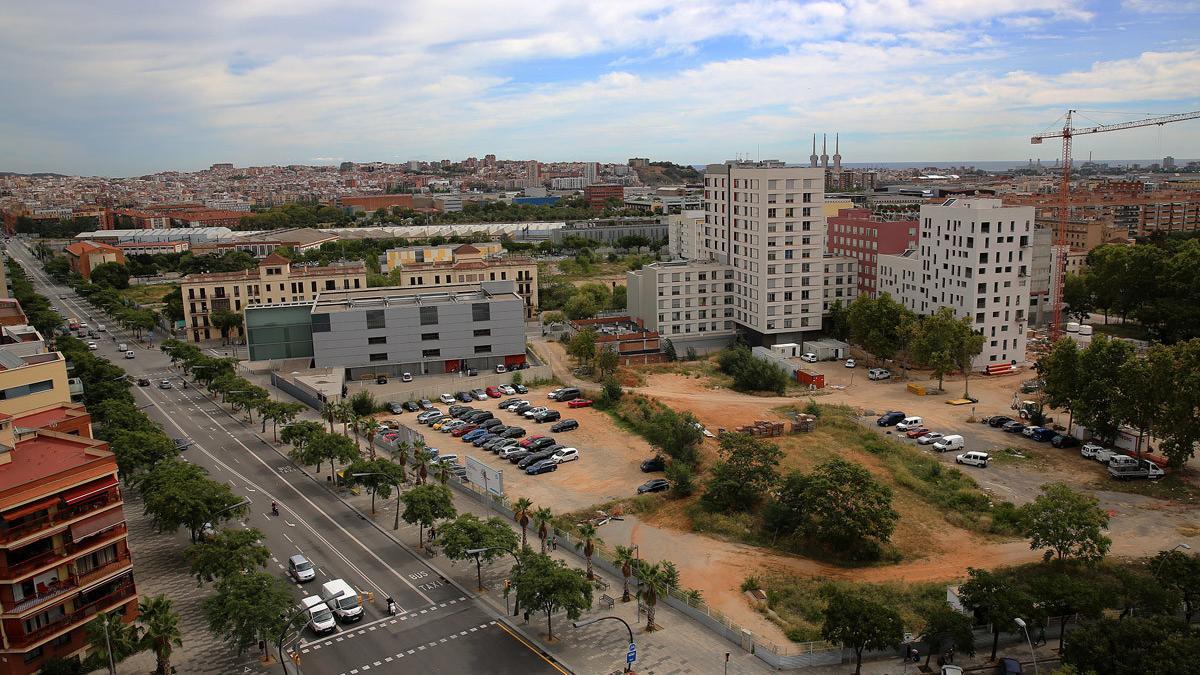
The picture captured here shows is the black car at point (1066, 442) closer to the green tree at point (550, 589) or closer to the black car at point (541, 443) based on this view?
the black car at point (541, 443)

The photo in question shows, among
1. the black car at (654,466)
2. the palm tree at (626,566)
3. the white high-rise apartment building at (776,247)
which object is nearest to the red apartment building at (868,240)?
the white high-rise apartment building at (776,247)

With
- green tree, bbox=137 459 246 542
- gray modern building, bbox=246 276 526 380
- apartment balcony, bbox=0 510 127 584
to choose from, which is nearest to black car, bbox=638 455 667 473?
green tree, bbox=137 459 246 542

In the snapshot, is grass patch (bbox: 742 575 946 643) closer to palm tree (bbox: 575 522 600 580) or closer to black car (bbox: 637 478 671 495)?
palm tree (bbox: 575 522 600 580)

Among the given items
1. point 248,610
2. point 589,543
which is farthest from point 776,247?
point 248,610

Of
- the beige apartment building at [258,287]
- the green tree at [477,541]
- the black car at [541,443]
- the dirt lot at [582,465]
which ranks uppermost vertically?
the beige apartment building at [258,287]

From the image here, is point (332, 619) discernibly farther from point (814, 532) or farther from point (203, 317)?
point (203, 317)

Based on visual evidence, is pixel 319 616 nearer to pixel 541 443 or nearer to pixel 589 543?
pixel 589 543
